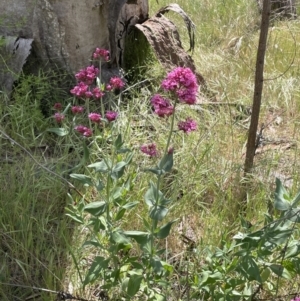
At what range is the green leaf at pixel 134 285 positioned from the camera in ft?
5.87

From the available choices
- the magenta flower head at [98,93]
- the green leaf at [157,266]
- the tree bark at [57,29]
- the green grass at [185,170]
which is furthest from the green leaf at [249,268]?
the tree bark at [57,29]

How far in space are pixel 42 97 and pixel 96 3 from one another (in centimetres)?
60

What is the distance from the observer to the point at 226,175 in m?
2.71

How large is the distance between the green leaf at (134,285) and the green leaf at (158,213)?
0.69 feet

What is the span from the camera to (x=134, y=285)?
1.79 metres

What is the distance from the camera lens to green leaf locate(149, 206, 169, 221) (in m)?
1.70

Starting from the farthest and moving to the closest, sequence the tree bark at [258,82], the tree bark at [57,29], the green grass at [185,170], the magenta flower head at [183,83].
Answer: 1. the tree bark at [57,29]
2. the tree bark at [258,82]
3. the green grass at [185,170]
4. the magenta flower head at [183,83]

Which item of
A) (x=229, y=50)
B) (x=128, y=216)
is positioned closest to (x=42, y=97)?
(x=128, y=216)

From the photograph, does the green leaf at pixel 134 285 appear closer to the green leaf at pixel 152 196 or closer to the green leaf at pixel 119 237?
the green leaf at pixel 119 237

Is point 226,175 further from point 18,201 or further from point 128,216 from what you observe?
point 18,201

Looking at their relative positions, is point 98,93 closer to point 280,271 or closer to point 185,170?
point 280,271

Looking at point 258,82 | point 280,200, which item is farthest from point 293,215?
point 258,82

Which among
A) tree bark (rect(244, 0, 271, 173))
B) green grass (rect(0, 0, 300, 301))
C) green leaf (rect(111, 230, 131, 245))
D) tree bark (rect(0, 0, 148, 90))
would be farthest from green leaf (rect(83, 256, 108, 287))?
tree bark (rect(0, 0, 148, 90))

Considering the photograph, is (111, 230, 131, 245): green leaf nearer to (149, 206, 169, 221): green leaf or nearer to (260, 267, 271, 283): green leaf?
(149, 206, 169, 221): green leaf
